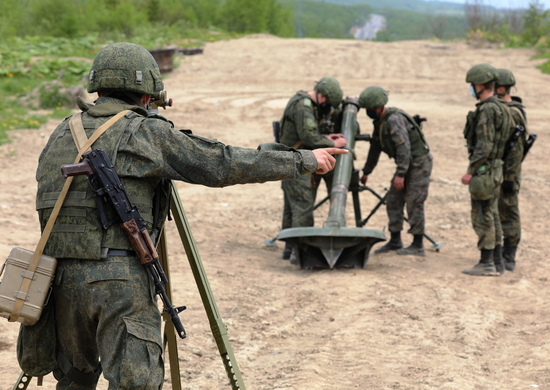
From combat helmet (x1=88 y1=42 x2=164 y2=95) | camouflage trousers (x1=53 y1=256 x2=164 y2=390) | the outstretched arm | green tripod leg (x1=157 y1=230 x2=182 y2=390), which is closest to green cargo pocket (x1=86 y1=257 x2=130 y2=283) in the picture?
camouflage trousers (x1=53 y1=256 x2=164 y2=390)

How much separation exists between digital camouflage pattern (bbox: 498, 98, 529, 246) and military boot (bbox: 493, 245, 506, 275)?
1.12 feet

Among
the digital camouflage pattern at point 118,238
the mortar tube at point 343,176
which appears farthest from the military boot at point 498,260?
the digital camouflage pattern at point 118,238

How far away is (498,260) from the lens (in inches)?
293

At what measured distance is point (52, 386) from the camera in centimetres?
422

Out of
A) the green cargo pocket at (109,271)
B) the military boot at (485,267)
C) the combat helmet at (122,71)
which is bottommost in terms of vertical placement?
the military boot at (485,267)

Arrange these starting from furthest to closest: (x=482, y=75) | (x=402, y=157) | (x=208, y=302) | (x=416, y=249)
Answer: (x=416, y=249), (x=402, y=157), (x=482, y=75), (x=208, y=302)

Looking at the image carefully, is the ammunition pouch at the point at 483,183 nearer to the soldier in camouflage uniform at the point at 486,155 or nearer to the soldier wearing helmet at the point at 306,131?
the soldier in camouflage uniform at the point at 486,155

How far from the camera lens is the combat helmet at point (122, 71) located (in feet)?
9.88

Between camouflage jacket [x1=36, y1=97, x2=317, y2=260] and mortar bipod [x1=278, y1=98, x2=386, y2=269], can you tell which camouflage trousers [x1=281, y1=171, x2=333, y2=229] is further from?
camouflage jacket [x1=36, y1=97, x2=317, y2=260]

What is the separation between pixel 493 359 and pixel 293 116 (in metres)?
3.67

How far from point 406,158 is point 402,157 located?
5 centimetres

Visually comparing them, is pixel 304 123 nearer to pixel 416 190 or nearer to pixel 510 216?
pixel 416 190

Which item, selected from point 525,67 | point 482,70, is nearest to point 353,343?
point 482,70

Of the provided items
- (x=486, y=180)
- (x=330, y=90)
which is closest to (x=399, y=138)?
(x=330, y=90)
